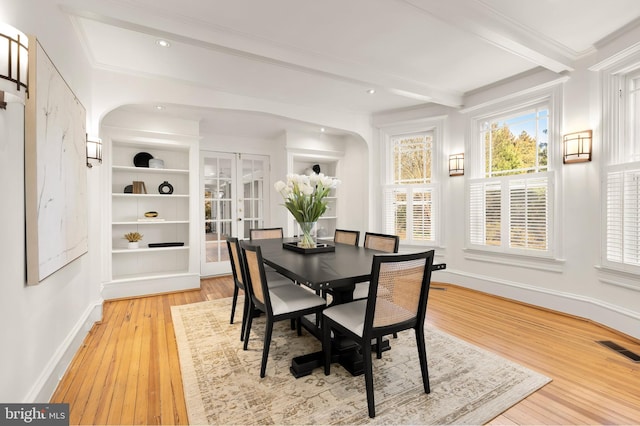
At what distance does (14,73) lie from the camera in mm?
1271

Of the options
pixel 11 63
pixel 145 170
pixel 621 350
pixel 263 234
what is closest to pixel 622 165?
pixel 621 350

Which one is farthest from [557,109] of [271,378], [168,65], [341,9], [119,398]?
[119,398]

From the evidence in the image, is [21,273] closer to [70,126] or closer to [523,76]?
[70,126]

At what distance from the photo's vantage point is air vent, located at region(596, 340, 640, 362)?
7.82 feet

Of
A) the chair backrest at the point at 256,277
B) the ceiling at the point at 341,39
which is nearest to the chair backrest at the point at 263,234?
the chair backrest at the point at 256,277

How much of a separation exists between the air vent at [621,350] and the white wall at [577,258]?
0.87ft

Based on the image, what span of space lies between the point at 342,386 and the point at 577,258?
2987 mm

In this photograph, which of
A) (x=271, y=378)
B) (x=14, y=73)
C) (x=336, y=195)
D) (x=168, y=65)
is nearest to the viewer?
(x=14, y=73)

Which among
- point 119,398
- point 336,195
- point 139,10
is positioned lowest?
point 119,398

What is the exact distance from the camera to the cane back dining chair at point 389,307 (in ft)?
5.62

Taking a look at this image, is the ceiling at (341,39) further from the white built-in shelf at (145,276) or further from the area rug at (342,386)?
the area rug at (342,386)

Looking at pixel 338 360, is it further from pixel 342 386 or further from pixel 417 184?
pixel 417 184

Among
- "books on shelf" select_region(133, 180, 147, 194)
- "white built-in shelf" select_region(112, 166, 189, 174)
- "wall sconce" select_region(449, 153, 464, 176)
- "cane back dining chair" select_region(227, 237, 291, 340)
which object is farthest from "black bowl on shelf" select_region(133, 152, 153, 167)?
"wall sconce" select_region(449, 153, 464, 176)

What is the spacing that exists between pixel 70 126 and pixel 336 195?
4.34 meters
